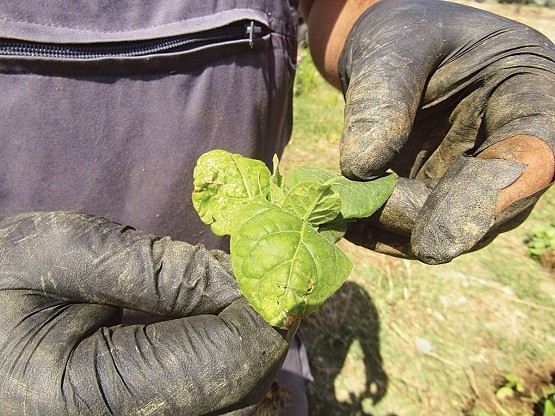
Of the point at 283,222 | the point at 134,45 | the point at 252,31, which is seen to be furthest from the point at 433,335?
the point at 134,45

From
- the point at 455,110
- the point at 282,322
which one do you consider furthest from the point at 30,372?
the point at 455,110

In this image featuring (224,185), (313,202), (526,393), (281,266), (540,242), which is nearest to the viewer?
(281,266)

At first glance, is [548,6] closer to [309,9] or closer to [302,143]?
[302,143]

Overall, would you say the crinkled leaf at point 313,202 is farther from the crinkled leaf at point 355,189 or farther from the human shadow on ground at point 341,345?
the human shadow on ground at point 341,345

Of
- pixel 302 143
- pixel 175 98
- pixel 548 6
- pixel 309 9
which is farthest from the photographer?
pixel 548 6

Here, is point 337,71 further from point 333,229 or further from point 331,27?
point 333,229

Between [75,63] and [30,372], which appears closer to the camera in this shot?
[30,372]

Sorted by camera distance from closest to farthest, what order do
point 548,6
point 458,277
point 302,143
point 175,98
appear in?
point 175,98
point 458,277
point 302,143
point 548,6
